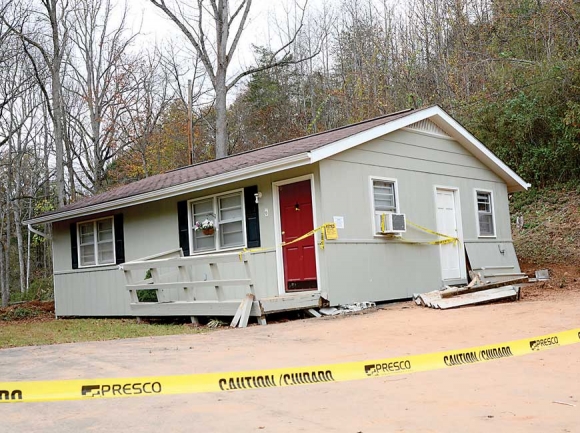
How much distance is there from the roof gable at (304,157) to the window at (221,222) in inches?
22.9

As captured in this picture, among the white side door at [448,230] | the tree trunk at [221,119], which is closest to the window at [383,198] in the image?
the white side door at [448,230]

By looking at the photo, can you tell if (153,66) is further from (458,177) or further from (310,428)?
(310,428)

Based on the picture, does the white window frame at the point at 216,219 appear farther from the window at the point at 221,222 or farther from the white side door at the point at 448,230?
the white side door at the point at 448,230

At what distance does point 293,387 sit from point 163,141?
25.4 meters

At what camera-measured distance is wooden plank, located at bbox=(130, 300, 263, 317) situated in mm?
10180

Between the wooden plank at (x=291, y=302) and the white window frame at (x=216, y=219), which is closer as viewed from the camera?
the wooden plank at (x=291, y=302)

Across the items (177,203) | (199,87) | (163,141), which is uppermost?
(199,87)

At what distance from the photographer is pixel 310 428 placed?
12.0 feet

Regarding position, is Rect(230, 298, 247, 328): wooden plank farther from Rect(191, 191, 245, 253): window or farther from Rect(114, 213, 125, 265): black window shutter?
Rect(114, 213, 125, 265): black window shutter

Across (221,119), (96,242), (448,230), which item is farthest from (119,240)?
(221,119)

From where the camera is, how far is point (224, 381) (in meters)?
4.65

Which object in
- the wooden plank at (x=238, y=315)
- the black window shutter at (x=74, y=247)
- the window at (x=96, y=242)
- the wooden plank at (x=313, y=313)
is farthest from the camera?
the black window shutter at (x=74, y=247)

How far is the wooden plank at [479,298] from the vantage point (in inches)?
393

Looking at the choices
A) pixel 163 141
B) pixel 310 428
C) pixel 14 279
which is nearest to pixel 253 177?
pixel 310 428
